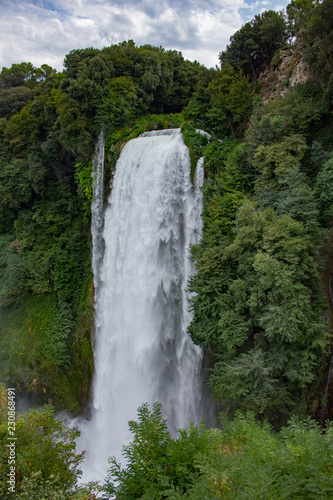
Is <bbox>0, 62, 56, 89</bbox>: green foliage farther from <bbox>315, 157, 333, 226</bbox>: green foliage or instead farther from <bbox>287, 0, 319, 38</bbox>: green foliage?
<bbox>315, 157, 333, 226</bbox>: green foliage

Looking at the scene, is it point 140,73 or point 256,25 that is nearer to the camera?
point 256,25

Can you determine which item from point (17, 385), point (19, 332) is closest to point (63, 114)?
point (19, 332)

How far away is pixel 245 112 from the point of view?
13992 mm

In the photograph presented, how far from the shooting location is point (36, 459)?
19.0 feet

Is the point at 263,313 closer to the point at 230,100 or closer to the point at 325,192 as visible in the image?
the point at 325,192

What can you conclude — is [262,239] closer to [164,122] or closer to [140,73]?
[164,122]

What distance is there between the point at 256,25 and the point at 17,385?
23395 mm

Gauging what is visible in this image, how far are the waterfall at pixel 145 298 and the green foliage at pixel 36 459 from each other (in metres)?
6.41

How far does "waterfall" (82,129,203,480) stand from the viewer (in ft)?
40.8

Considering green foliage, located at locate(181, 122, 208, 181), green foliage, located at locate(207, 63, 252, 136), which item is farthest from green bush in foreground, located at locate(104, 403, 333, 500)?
green foliage, located at locate(207, 63, 252, 136)

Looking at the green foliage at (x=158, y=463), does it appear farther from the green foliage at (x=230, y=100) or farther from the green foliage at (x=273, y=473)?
the green foliage at (x=230, y=100)

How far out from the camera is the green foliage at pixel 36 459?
17.1 ft

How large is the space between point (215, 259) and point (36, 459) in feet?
23.1

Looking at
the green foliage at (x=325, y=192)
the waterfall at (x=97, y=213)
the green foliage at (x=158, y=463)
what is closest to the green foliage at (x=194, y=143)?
the green foliage at (x=325, y=192)
